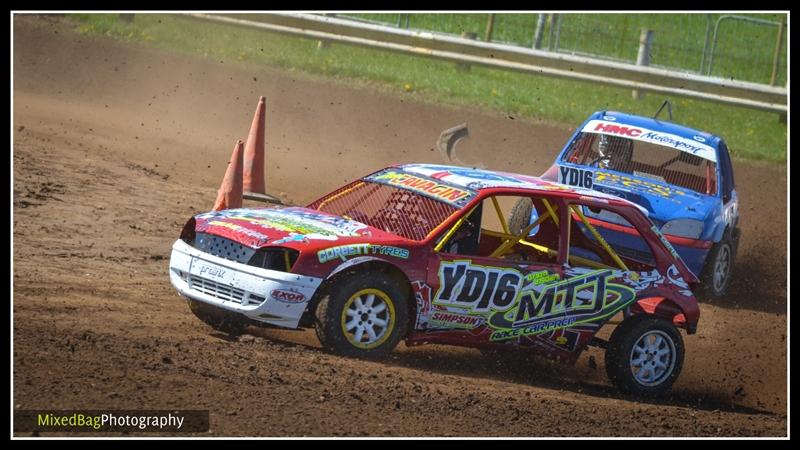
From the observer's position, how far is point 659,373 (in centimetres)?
903

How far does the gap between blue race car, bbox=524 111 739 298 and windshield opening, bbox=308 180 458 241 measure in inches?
133

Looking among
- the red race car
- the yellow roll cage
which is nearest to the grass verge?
the yellow roll cage

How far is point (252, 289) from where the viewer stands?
7.79 metres

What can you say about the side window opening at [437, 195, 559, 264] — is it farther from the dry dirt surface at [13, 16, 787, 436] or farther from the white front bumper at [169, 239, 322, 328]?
the white front bumper at [169, 239, 322, 328]

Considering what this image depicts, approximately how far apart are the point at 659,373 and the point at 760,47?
1419cm

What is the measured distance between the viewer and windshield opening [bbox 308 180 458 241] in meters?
8.40

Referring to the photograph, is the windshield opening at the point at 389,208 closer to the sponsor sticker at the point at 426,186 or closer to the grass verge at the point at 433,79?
the sponsor sticker at the point at 426,186

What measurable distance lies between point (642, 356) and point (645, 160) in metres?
4.45

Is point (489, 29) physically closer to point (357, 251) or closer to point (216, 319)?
point (216, 319)

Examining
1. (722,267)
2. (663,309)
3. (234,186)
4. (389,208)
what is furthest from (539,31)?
(389,208)

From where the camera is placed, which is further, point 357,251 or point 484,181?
point 484,181

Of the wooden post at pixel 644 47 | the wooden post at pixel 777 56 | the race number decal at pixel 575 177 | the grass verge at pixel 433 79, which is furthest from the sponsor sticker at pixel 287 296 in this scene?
the wooden post at pixel 777 56

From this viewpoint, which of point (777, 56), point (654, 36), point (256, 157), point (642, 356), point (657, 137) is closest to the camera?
point (642, 356)

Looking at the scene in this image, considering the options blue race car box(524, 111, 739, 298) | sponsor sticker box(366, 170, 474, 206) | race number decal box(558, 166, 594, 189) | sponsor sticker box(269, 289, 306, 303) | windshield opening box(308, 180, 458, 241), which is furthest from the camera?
race number decal box(558, 166, 594, 189)
